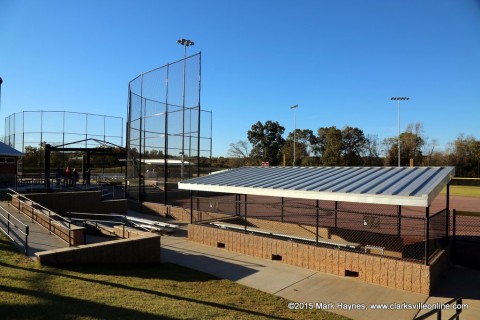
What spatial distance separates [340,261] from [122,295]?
5.77m

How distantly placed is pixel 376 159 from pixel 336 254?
7119 cm

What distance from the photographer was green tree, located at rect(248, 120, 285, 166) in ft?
269

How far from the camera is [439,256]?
30.4ft

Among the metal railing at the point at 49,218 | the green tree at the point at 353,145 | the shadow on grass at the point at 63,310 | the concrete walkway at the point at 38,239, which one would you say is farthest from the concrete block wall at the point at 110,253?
the green tree at the point at 353,145

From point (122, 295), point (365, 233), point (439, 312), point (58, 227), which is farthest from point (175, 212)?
point (439, 312)

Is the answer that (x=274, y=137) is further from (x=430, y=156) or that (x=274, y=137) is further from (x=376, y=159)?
(x=430, y=156)

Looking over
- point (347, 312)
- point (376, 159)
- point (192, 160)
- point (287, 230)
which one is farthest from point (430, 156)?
point (347, 312)

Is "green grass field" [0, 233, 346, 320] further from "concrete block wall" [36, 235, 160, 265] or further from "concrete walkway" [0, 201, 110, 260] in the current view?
"concrete walkway" [0, 201, 110, 260]

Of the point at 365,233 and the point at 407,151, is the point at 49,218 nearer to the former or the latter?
the point at 365,233

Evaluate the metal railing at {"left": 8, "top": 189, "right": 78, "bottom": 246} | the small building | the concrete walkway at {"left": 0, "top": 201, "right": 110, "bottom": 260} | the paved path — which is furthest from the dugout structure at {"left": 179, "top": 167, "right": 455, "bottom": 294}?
the small building

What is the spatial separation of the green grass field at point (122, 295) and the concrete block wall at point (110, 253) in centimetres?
31

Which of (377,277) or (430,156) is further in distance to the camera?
(430,156)

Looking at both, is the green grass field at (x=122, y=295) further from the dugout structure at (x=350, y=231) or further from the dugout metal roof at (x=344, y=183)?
the dugout metal roof at (x=344, y=183)

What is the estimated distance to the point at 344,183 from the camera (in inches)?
409
